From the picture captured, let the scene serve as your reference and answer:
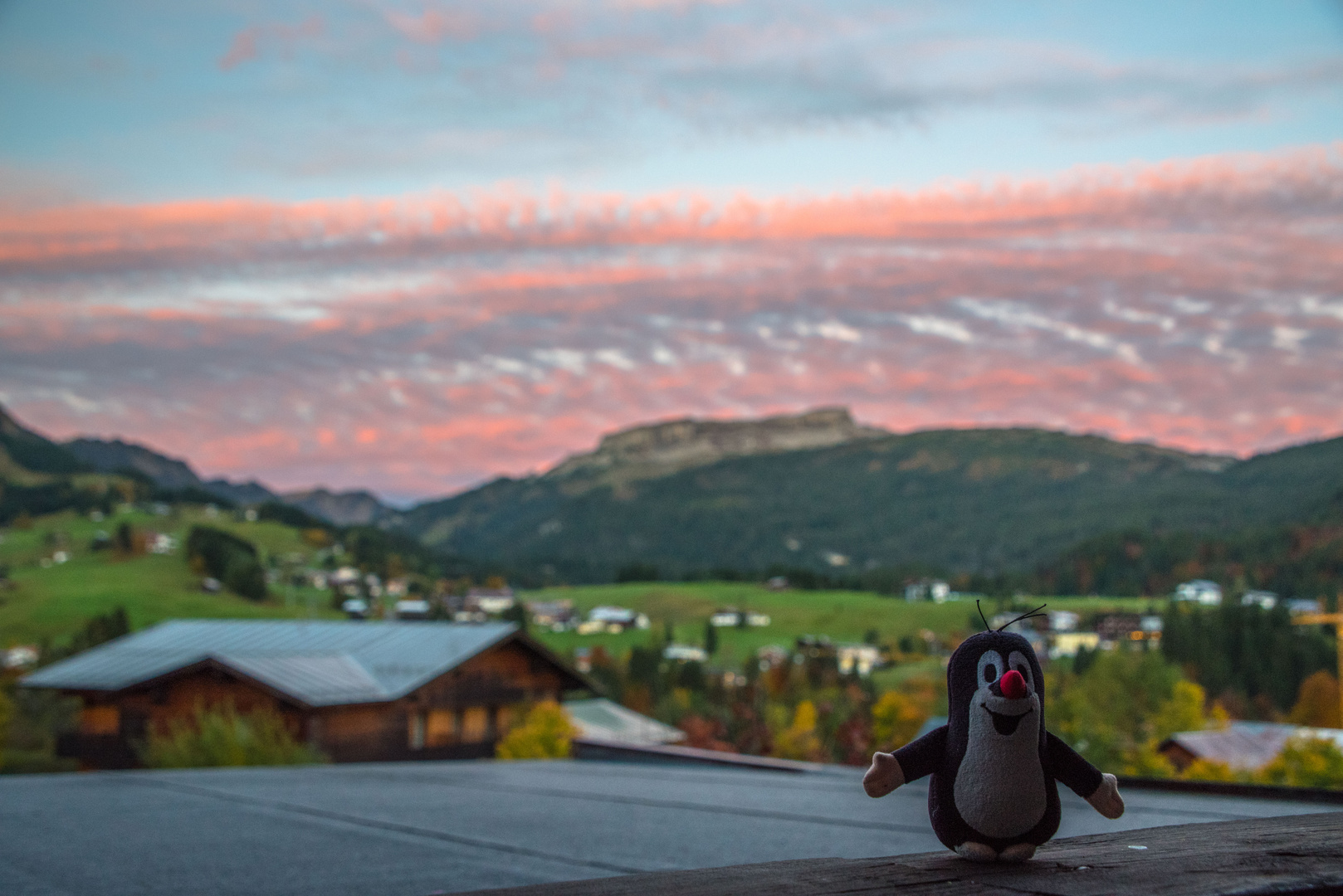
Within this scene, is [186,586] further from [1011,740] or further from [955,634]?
[1011,740]

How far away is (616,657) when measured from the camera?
320 feet

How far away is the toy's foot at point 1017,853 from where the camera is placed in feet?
7.00

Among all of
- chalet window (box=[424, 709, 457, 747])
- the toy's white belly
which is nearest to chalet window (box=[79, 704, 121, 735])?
chalet window (box=[424, 709, 457, 747])

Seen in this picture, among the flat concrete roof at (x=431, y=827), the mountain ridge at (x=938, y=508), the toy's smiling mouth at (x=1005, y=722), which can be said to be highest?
the mountain ridge at (x=938, y=508)

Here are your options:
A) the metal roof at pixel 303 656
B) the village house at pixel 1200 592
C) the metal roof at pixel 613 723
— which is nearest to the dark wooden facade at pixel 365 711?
the metal roof at pixel 303 656

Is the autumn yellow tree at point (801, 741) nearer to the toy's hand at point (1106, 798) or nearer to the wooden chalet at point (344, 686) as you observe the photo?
the wooden chalet at point (344, 686)

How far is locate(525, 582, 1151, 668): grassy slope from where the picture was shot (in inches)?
4035

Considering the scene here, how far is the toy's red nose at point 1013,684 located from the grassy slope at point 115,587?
250ft

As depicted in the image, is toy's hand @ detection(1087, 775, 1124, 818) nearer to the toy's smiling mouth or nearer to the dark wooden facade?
the toy's smiling mouth

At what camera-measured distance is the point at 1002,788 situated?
6.93ft

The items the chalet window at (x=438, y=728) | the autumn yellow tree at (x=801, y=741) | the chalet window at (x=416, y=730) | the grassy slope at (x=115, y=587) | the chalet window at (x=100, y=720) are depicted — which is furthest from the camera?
the grassy slope at (x=115, y=587)

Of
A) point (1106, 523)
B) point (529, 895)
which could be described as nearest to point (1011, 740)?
point (529, 895)

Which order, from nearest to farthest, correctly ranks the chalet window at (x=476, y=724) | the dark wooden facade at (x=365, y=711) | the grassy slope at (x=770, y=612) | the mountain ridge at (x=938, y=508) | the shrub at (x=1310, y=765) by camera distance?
the shrub at (x=1310, y=765) → the dark wooden facade at (x=365, y=711) → the chalet window at (x=476, y=724) → the grassy slope at (x=770, y=612) → the mountain ridge at (x=938, y=508)

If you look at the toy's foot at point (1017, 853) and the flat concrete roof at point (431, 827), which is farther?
the flat concrete roof at point (431, 827)
